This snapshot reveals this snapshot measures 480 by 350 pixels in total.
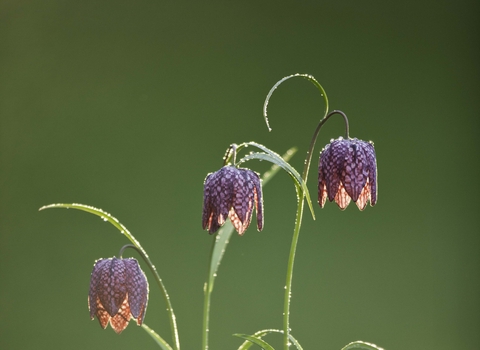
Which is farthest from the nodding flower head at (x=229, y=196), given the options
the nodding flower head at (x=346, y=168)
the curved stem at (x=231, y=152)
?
the nodding flower head at (x=346, y=168)

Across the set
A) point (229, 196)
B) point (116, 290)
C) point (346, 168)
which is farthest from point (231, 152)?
point (116, 290)

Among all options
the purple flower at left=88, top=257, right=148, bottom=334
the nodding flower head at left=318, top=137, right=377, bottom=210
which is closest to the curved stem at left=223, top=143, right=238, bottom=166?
the nodding flower head at left=318, top=137, right=377, bottom=210

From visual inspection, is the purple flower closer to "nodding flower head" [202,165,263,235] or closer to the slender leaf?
"nodding flower head" [202,165,263,235]

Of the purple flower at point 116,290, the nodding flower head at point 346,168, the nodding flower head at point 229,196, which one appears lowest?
the purple flower at point 116,290

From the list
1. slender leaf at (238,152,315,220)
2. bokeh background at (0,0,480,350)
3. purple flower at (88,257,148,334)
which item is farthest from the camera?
bokeh background at (0,0,480,350)

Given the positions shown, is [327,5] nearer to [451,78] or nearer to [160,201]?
[451,78]

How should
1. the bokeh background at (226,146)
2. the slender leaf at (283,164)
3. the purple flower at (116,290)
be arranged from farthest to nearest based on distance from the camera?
the bokeh background at (226,146) → the purple flower at (116,290) → the slender leaf at (283,164)

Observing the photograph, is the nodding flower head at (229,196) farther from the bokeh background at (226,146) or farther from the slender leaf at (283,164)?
the bokeh background at (226,146)
